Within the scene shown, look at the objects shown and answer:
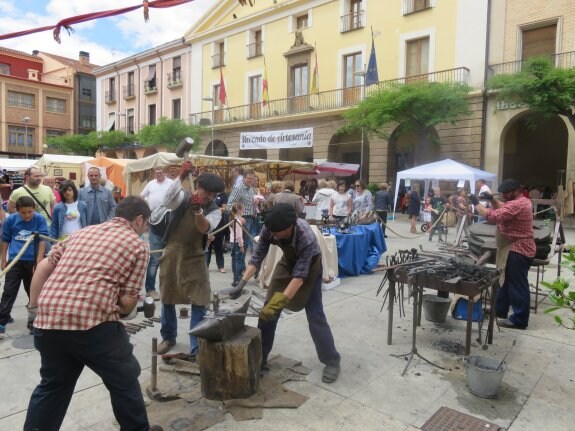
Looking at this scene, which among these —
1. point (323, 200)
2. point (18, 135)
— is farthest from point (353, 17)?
point (18, 135)

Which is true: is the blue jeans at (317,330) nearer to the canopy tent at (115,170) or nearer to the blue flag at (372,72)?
the canopy tent at (115,170)

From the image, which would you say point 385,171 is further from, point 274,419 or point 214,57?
point 274,419

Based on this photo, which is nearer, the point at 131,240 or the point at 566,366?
the point at 131,240

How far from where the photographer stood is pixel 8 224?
4684mm

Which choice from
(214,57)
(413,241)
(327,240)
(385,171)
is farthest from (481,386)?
(214,57)

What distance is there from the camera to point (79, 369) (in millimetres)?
2447

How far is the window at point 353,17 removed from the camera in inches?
845

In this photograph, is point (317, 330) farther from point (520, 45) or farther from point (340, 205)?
point (520, 45)

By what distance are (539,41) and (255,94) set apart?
584 inches

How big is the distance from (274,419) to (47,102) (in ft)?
157

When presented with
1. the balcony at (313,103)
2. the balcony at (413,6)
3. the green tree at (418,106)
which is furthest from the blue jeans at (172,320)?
the balcony at (413,6)

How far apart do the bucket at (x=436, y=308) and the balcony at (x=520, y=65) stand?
44.1 feet

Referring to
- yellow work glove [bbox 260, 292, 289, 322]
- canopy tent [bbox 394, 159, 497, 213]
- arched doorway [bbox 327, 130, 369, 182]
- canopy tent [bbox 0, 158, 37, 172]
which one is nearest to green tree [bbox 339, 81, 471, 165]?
canopy tent [bbox 394, 159, 497, 213]

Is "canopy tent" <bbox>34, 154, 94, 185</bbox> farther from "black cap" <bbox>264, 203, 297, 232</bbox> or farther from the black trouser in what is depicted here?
"black cap" <bbox>264, 203, 297, 232</bbox>
